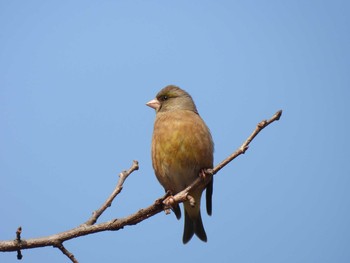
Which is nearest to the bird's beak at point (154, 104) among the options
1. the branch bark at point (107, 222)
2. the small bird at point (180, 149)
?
the small bird at point (180, 149)

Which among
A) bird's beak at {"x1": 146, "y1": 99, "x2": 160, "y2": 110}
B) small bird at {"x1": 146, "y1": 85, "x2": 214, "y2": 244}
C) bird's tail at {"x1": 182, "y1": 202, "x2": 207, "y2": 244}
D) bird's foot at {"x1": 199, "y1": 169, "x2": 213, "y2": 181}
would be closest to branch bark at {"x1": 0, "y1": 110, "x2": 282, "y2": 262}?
bird's foot at {"x1": 199, "y1": 169, "x2": 213, "y2": 181}

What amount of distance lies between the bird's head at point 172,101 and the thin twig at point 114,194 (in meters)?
1.94

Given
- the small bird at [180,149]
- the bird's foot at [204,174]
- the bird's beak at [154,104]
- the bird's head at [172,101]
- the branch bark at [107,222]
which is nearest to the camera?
the branch bark at [107,222]

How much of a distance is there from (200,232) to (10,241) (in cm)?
302

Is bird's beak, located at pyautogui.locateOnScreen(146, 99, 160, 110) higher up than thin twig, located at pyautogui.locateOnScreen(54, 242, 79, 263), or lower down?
higher up

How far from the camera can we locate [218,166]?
135 inches

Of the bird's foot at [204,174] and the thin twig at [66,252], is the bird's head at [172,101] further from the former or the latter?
the thin twig at [66,252]

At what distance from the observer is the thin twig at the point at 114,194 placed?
3734mm

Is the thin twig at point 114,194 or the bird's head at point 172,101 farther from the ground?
the bird's head at point 172,101

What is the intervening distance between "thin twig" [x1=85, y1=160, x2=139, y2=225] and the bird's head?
6.37ft

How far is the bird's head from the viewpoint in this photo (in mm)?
6078

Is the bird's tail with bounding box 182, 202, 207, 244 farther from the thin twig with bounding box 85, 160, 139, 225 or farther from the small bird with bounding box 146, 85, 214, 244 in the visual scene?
the thin twig with bounding box 85, 160, 139, 225

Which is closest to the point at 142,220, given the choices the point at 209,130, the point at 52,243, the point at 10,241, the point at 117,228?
the point at 117,228

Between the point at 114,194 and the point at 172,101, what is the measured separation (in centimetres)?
249
